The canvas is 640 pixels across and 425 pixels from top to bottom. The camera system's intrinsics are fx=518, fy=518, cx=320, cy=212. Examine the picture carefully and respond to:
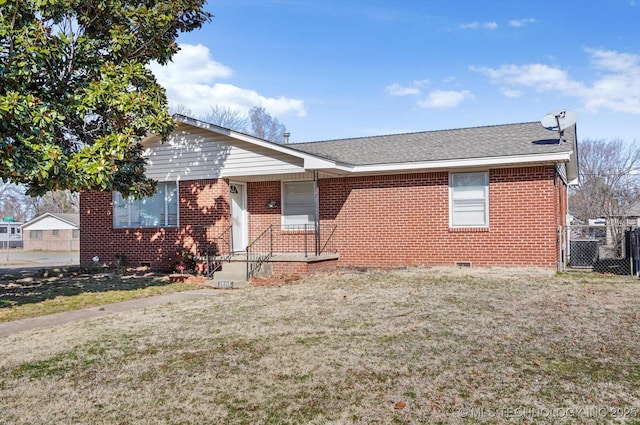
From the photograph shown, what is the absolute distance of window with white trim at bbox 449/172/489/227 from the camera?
1297cm

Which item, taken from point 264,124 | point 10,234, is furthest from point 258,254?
point 10,234

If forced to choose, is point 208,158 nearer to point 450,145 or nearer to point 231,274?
point 231,274

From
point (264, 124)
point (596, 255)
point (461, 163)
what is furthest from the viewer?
point (264, 124)

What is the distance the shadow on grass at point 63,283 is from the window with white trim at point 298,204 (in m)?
3.84

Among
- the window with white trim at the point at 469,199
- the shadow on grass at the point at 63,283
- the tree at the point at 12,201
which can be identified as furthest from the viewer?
the tree at the point at 12,201

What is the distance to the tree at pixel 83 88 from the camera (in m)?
7.96

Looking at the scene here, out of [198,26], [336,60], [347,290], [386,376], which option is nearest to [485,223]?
[347,290]

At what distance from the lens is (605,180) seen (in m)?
36.0

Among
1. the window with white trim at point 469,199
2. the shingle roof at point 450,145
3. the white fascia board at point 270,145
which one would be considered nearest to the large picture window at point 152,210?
the white fascia board at point 270,145

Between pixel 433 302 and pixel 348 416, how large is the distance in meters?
5.01

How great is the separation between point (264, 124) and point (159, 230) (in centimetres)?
3920

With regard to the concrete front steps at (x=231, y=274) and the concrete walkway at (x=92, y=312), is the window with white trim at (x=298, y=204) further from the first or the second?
the concrete walkway at (x=92, y=312)

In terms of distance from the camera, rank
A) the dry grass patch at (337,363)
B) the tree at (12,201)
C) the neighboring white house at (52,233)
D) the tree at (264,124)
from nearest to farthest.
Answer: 1. the dry grass patch at (337,363)
2. the neighboring white house at (52,233)
3. the tree at (264,124)
4. the tree at (12,201)

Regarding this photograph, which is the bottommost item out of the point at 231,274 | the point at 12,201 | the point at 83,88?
the point at 231,274
